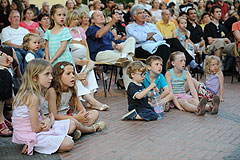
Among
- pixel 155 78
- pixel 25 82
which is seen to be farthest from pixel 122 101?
pixel 25 82

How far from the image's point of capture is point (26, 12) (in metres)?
9.03

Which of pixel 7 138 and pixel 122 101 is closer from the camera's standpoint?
pixel 7 138

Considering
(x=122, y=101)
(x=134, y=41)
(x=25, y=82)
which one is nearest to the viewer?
(x=25, y=82)

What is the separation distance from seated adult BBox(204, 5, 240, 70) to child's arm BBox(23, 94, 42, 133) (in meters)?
6.94

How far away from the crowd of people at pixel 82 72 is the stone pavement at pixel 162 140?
17cm

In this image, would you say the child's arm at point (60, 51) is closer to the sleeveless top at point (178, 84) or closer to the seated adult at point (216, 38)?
the sleeveless top at point (178, 84)

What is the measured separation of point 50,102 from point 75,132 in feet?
1.67

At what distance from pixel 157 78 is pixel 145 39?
209cm

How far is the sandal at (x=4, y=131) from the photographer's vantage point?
4.80 m

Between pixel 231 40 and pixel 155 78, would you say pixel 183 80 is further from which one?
pixel 231 40

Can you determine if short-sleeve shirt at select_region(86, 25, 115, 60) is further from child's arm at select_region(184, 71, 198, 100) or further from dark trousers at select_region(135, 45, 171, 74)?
child's arm at select_region(184, 71, 198, 100)

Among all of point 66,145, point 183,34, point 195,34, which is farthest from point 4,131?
point 195,34

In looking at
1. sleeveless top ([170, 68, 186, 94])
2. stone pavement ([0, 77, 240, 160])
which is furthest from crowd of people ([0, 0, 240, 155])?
stone pavement ([0, 77, 240, 160])

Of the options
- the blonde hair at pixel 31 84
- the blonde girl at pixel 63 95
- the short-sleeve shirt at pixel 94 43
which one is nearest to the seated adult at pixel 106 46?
the short-sleeve shirt at pixel 94 43
